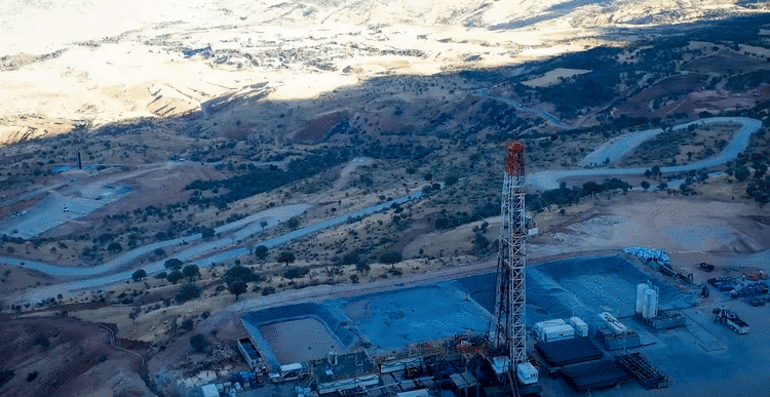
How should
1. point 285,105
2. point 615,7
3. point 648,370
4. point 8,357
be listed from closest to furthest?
point 648,370 < point 8,357 < point 285,105 < point 615,7

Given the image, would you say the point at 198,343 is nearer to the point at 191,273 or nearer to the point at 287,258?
the point at 191,273

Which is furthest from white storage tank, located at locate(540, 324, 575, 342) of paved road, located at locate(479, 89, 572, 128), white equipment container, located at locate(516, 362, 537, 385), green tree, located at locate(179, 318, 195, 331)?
paved road, located at locate(479, 89, 572, 128)

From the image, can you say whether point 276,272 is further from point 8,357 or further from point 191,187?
point 191,187

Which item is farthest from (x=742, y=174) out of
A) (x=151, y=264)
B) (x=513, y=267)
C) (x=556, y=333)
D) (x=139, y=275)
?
(x=151, y=264)

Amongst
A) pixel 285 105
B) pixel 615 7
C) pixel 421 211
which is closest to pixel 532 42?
pixel 615 7

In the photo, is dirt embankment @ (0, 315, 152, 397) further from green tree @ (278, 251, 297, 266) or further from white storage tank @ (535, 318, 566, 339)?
white storage tank @ (535, 318, 566, 339)

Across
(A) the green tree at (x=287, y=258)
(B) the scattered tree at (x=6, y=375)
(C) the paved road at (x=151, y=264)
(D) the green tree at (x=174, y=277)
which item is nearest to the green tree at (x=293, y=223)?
(C) the paved road at (x=151, y=264)
